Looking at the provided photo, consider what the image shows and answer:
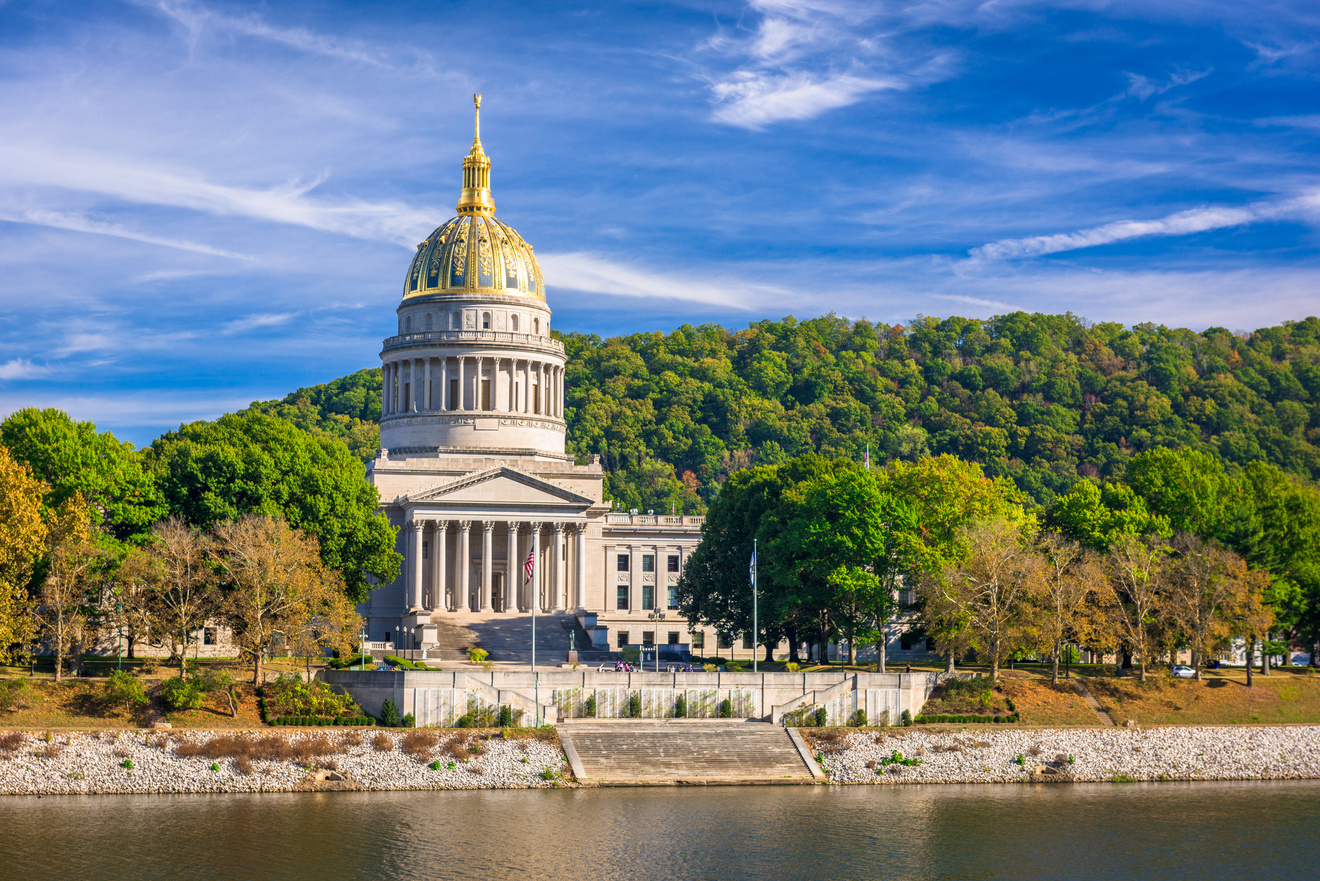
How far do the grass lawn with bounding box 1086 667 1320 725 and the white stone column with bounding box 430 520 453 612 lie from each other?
47.2m

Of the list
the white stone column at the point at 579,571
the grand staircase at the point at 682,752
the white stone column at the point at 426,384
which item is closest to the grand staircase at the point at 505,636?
the white stone column at the point at 579,571

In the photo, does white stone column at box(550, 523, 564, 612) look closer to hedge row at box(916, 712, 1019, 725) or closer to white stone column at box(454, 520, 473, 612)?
white stone column at box(454, 520, 473, 612)

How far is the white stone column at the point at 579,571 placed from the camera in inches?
4586

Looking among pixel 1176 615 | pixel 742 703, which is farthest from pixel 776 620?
pixel 1176 615

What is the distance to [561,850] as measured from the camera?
54.0 meters

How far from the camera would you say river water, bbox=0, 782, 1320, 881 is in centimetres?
5153

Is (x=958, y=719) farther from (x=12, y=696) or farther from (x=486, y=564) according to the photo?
(x=12, y=696)

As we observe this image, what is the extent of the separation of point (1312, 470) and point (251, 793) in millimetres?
162983

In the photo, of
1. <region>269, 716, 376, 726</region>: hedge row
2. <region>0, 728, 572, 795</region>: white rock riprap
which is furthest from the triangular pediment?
<region>0, 728, 572, 795</region>: white rock riprap

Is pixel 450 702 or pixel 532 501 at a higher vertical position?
pixel 532 501

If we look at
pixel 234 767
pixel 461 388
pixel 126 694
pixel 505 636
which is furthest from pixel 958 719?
pixel 461 388

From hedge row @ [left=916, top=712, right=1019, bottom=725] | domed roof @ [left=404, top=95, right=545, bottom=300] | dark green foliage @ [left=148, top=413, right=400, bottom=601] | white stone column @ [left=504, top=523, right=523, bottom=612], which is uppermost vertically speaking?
domed roof @ [left=404, top=95, right=545, bottom=300]

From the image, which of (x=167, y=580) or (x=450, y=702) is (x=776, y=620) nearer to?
(x=450, y=702)

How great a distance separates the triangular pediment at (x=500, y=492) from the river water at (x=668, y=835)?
4775 centimetres
